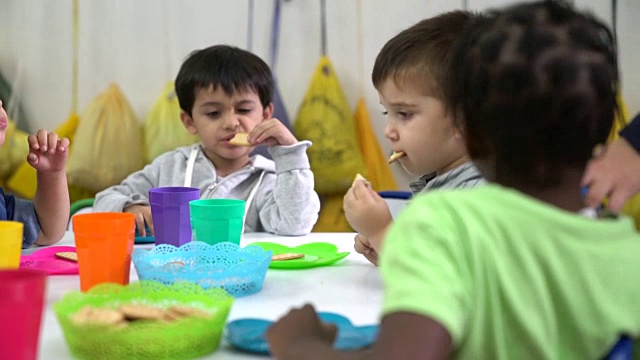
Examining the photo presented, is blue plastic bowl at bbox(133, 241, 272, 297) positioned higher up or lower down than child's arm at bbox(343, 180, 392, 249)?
lower down

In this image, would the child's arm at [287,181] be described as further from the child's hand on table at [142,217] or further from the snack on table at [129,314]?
the snack on table at [129,314]

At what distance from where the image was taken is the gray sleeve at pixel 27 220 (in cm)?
140

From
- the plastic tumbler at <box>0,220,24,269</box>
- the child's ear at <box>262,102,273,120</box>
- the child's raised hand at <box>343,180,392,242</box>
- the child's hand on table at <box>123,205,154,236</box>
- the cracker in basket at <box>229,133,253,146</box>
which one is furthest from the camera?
the child's ear at <box>262,102,273,120</box>

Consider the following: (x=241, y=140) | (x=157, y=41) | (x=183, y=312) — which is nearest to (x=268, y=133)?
(x=241, y=140)

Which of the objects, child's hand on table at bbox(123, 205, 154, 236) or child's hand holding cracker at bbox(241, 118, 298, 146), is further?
child's hand holding cracker at bbox(241, 118, 298, 146)

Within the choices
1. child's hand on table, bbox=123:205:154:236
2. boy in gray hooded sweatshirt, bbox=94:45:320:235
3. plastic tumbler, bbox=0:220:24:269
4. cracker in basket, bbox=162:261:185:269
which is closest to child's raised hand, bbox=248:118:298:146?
boy in gray hooded sweatshirt, bbox=94:45:320:235

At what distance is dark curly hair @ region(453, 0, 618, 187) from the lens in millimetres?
585

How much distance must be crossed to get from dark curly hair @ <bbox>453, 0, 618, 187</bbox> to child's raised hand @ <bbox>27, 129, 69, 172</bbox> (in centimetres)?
97

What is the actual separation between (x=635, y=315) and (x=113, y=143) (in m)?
2.22

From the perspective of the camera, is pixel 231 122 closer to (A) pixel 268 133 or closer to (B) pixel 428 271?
(A) pixel 268 133

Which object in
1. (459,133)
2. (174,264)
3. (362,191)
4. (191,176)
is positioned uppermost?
(459,133)

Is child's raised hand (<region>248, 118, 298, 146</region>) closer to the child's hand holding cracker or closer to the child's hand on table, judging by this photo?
the child's hand holding cracker

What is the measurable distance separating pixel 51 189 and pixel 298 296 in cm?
72

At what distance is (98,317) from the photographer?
2.35 feet
